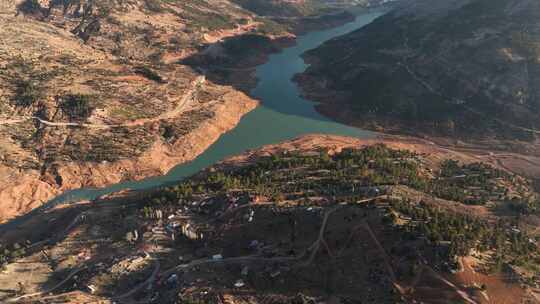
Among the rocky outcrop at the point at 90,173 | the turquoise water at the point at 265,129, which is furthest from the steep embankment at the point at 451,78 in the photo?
the rocky outcrop at the point at 90,173

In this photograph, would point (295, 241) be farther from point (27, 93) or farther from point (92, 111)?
point (27, 93)

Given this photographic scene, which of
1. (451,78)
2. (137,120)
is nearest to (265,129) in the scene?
(137,120)

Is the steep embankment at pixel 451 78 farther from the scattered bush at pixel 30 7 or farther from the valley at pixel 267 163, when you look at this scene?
the scattered bush at pixel 30 7

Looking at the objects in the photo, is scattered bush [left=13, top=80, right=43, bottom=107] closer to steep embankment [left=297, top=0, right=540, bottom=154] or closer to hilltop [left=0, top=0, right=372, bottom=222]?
hilltop [left=0, top=0, right=372, bottom=222]

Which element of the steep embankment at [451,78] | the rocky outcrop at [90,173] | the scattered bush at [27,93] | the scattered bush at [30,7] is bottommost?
the rocky outcrop at [90,173]

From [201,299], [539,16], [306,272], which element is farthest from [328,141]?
[539,16]
